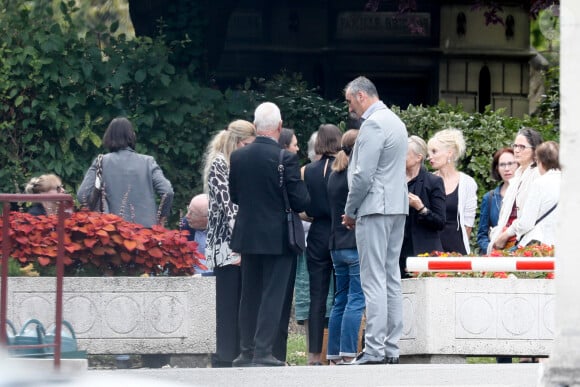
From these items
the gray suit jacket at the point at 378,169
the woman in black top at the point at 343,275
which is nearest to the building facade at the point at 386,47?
the woman in black top at the point at 343,275

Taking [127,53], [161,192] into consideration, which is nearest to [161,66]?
[127,53]

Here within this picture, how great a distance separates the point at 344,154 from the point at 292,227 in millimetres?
851

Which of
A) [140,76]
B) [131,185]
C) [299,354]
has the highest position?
[140,76]

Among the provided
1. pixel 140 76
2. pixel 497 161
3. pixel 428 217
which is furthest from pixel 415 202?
pixel 140 76

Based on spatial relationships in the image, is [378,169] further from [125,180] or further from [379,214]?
[125,180]

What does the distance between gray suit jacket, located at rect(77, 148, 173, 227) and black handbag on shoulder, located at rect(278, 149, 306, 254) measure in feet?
5.08

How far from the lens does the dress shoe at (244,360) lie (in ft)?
36.2

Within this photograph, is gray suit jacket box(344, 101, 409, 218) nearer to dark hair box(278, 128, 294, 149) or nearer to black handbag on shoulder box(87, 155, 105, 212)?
dark hair box(278, 128, 294, 149)

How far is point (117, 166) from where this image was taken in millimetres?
11961

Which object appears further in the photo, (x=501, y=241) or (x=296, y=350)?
(x=296, y=350)

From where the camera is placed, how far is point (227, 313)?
11.6m

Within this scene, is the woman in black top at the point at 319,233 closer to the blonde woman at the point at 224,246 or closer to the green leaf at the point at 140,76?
the blonde woman at the point at 224,246

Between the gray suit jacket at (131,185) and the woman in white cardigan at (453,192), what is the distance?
2259 millimetres

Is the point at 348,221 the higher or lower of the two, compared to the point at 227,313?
higher
